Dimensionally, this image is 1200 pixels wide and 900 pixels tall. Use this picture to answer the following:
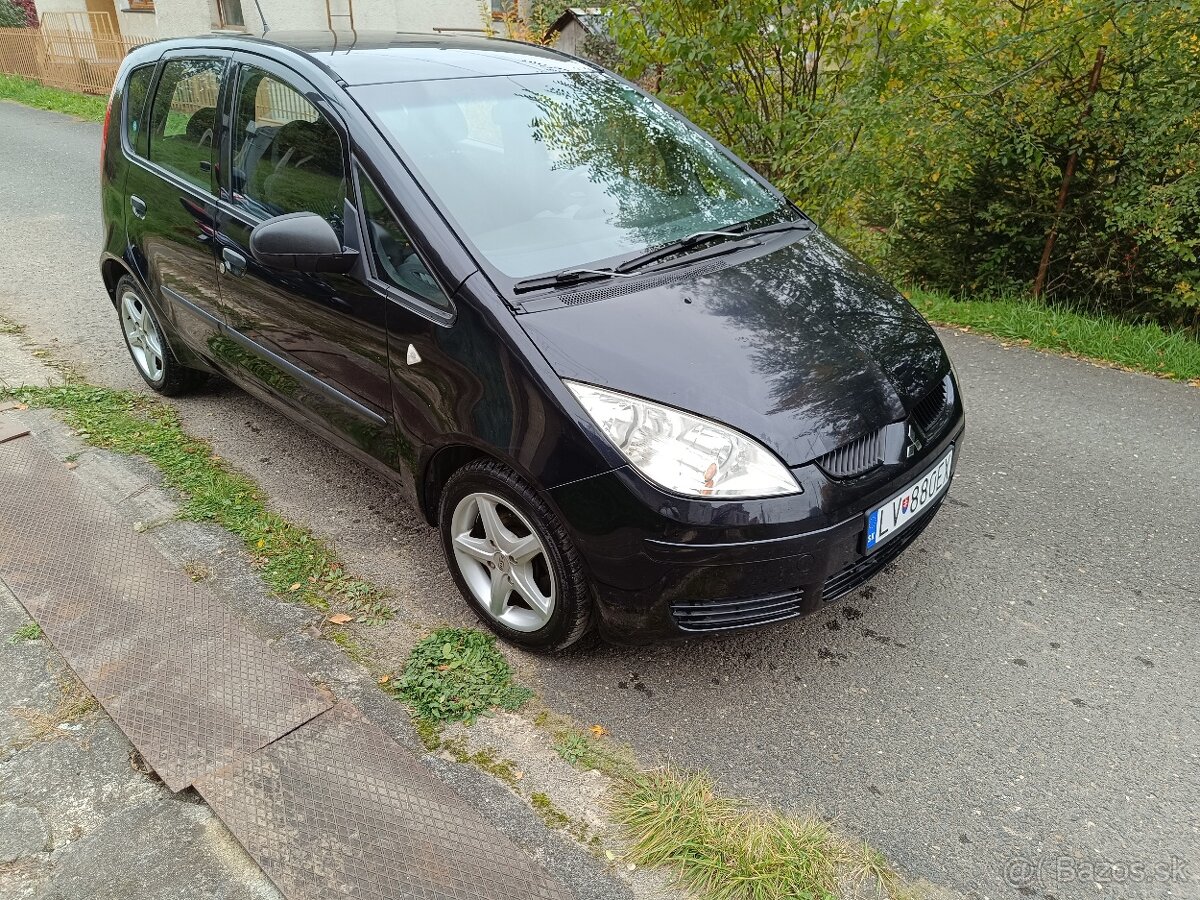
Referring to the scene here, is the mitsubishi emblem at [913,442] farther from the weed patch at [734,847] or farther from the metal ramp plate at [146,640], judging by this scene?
the metal ramp plate at [146,640]

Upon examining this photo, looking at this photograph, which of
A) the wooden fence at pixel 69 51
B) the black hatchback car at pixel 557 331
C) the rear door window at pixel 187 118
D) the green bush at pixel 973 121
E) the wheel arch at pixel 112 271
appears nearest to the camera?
the black hatchback car at pixel 557 331

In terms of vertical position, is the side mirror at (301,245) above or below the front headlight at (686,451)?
above

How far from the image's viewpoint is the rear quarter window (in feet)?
13.2

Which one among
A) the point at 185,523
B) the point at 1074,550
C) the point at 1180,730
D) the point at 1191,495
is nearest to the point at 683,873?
the point at 1180,730

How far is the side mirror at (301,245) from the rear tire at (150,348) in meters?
1.81

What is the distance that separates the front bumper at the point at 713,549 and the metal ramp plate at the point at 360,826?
0.68m

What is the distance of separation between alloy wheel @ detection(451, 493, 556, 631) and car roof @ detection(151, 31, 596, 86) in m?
1.55

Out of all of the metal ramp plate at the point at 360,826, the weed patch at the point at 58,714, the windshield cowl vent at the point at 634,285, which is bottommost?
the metal ramp plate at the point at 360,826

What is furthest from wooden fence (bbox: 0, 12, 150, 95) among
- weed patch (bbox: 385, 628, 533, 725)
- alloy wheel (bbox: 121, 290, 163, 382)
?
weed patch (bbox: 385, 628, 533, 725)

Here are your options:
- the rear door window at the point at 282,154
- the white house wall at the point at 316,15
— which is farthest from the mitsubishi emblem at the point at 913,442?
the white house wall at the point at 316,15

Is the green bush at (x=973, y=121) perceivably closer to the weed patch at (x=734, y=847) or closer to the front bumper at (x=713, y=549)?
the front bumper at (x=713, y=549)

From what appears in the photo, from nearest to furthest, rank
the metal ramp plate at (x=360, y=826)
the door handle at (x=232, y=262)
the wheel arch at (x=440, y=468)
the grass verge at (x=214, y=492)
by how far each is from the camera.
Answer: the metal ramp plate at (x=360, y=826) → the wheel arch at (x=440, y=468) → the grass verge at (x=214, y=492) → the door handle at (x=232, y=262)

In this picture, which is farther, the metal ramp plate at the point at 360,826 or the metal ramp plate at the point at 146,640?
the metal ramp plate at the point at 146,640

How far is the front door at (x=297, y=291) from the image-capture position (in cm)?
285
